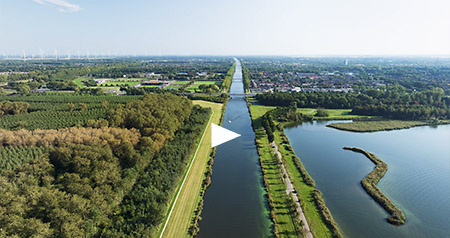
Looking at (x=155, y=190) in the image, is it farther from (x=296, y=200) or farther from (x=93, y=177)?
(x=296, y=200)

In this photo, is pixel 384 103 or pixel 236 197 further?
pixel 384 103

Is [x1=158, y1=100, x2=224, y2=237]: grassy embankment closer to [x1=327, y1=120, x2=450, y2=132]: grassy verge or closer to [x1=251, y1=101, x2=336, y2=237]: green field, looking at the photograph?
[x1=251, y1=101, x2=336, y2=237]: green field

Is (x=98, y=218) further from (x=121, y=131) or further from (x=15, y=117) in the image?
(x=15, y=117)

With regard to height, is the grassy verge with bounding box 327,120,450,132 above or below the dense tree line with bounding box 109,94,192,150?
below

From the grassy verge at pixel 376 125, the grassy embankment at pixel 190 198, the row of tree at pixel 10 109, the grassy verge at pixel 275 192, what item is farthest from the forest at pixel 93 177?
the grassy verge at pixel 376 125

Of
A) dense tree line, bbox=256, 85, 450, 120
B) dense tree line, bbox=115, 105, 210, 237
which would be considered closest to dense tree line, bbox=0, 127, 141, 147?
dense tree line, bbox=115, 105, 210, 237

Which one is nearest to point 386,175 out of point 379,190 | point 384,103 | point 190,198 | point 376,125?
point 379,190

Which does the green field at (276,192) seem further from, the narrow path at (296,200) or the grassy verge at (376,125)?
the grassy verge at (376,125)
